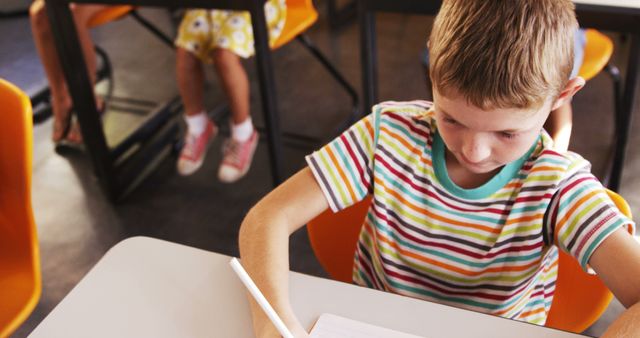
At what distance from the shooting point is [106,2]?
6.02 feet

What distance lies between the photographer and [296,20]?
7.11ft

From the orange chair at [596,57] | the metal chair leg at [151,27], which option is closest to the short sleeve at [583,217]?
the orange chair at [596,57]

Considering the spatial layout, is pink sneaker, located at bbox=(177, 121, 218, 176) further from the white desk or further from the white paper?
the white paper

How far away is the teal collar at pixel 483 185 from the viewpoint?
0.89 metres

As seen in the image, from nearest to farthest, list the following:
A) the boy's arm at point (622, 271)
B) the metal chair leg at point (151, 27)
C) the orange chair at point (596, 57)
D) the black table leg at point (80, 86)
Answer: the boy's arm at point (622, 271)
the orange chair at point (596, 57)
the black table leg at point (80, 86)
the metal chair leg at point (151, 27)

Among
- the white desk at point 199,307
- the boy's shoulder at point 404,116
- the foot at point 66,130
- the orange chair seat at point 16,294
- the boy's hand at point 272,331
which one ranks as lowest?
the foot at point 66,130

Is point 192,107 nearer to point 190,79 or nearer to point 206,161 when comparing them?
point 190,79

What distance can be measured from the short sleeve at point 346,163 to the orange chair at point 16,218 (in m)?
0.57

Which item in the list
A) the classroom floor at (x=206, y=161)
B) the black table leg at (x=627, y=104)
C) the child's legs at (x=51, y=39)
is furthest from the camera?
the child's legs at (x=51, y=39)

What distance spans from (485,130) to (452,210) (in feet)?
0.56

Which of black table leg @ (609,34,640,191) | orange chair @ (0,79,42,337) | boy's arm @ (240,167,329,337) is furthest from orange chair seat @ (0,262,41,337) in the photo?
black table leg @ (609,34,640,191)

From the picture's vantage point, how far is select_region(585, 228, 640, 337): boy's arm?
0.73 metres

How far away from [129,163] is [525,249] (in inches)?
71.1

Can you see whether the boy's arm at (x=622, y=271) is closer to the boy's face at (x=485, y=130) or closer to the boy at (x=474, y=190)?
the boy at (x=474, y=190)
